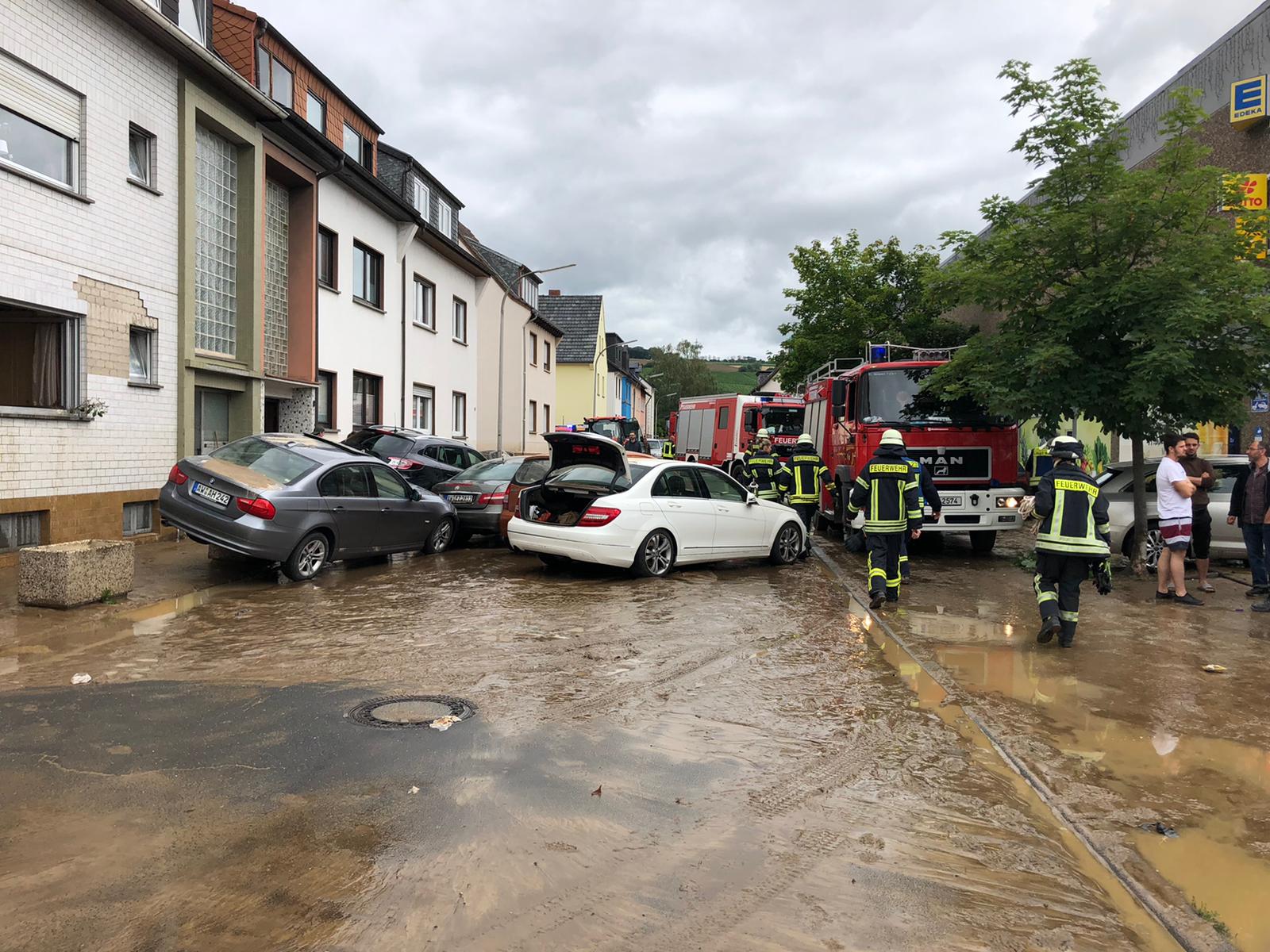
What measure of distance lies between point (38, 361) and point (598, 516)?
7.34 m

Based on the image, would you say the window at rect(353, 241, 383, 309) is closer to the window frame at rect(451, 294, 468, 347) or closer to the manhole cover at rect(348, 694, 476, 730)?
the window frame at rect(451, 294, 468, 347)

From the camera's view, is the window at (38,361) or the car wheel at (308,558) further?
the window at (38,361)

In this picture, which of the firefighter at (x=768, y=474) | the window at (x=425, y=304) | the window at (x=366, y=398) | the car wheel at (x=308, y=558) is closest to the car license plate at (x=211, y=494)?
the car wheel at (x=308, y=558)

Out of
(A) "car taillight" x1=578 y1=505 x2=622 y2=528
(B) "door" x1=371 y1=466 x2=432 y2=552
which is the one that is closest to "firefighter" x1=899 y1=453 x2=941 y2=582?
(A) "car taillight" x1=578 y1=505 x2=622 y2=528

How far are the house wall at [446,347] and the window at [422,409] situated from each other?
177mm

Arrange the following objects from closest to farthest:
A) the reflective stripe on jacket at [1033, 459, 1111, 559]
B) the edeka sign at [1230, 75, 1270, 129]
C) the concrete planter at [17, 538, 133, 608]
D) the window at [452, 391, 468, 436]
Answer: the reflective stripe on jacket at [1033, 459, 1111, 559] → the concrete planter at [17, 538, 133, 608] → the edeka sign at [1230, 75, 1270, 129] → the window at [452, 391, 468, 436]

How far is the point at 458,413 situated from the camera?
28.1 m

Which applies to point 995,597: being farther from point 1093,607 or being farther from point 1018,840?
point 1018,840

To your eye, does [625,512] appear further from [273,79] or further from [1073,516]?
[273,79]

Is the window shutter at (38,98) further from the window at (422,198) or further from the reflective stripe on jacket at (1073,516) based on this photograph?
the window at (422,198)

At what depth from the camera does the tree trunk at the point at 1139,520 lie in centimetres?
1154

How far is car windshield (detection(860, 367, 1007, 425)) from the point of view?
12898mm

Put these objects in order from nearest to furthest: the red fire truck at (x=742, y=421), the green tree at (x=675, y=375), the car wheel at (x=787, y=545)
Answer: the car wheel at (x=787, y=545), the red fire truck at (x=742, y=421), the green tree at (x=675, y=375)

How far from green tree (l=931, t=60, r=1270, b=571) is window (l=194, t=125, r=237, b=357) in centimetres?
1105
